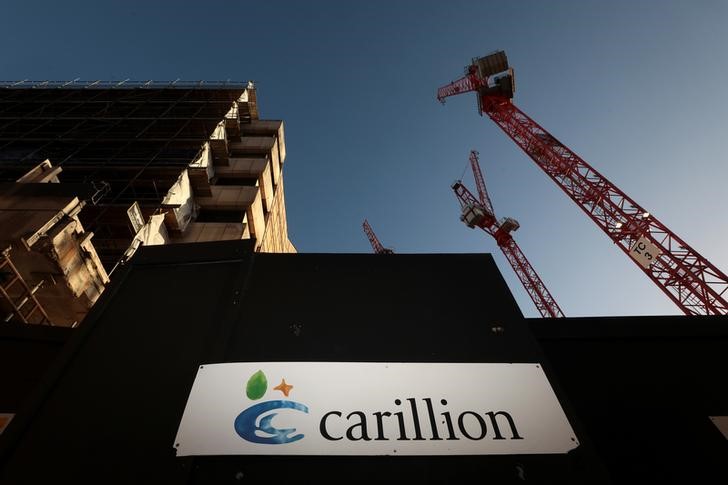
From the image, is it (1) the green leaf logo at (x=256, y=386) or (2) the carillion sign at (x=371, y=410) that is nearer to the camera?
(2) the carillion sign at (x=371, y=410)

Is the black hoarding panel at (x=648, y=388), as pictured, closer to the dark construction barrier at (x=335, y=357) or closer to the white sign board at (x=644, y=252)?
the dark construction barrier at (x=335, y=357)

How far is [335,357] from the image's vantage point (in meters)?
3.25

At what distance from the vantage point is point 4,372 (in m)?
3.60

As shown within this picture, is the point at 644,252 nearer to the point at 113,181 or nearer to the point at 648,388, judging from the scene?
the point at 648,388

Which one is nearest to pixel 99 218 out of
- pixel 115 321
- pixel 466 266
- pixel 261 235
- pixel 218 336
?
pixel 261 235

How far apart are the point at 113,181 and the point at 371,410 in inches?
701

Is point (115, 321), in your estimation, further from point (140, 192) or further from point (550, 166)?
point (550, 166)

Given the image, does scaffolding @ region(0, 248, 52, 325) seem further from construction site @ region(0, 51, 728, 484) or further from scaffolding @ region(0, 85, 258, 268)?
construction site @ region(0, 51, 728, 484)

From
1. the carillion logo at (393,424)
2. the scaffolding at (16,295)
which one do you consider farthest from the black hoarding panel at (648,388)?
the scaffolding at (16,295)

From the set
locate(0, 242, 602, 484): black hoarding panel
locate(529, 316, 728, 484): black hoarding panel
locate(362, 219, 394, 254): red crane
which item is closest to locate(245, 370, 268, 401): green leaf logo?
locate(0, 242, 602, 484): black hoarding panel

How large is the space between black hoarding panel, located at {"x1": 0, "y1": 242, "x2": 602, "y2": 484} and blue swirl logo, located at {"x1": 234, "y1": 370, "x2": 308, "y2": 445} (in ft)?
0.49

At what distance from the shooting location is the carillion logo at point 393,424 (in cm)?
264

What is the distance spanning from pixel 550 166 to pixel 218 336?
112 feet

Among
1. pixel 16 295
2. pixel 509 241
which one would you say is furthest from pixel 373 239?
pixel 16 295
